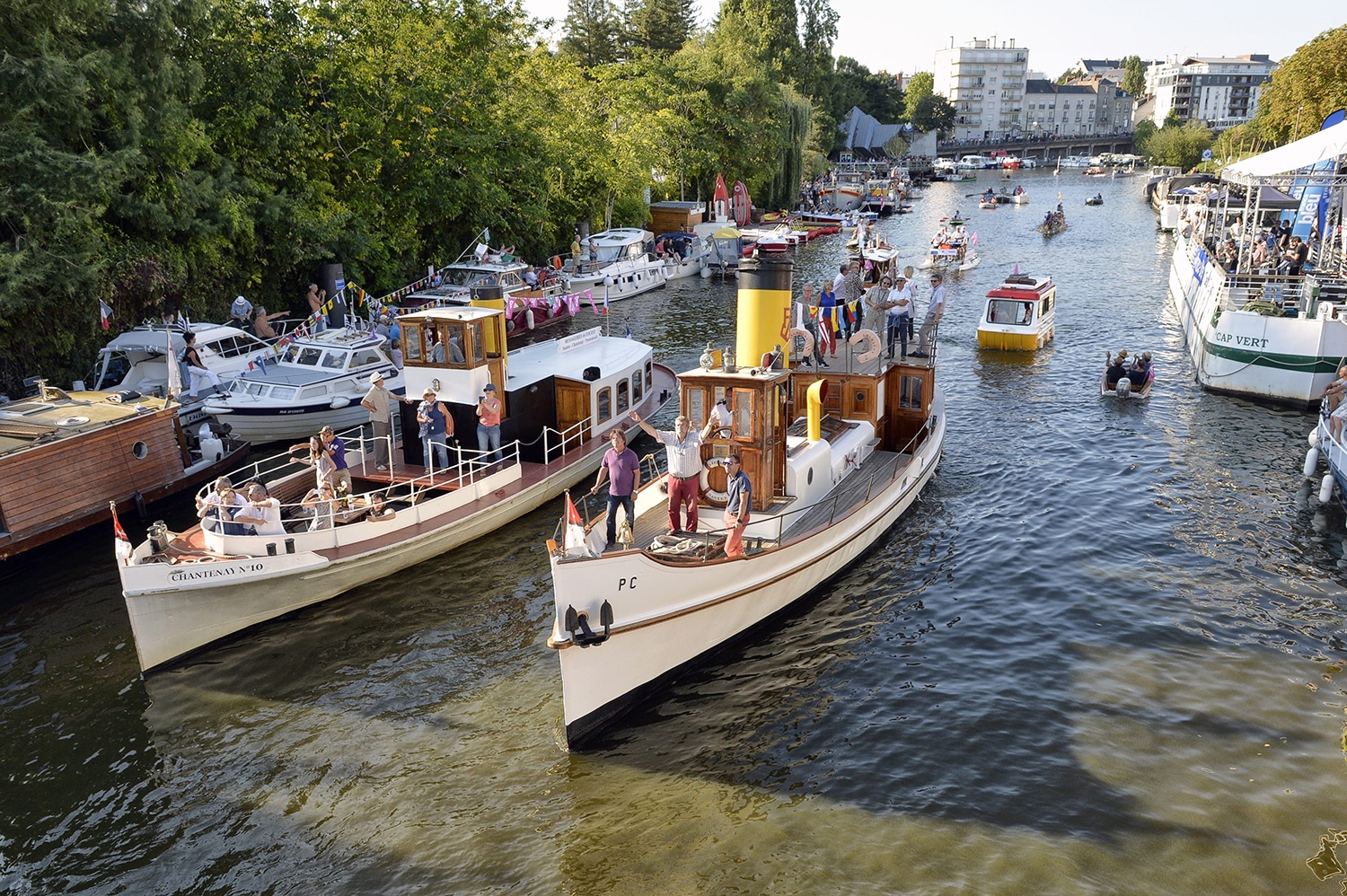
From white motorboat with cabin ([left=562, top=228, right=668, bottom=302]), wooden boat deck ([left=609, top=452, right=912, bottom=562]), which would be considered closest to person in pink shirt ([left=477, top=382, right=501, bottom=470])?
wooden boat deck ([left=609, top=452, right=912, bottom=562])

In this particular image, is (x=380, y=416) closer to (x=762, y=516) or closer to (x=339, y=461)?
(x=339, y=461)

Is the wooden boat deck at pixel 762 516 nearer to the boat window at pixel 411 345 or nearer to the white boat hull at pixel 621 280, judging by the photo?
the boat window at pixel 411 345

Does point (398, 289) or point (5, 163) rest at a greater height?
point (5, 163)

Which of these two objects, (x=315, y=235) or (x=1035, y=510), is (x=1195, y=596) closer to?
(x=1035, y=510)

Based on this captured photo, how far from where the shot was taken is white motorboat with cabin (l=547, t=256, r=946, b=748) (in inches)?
468

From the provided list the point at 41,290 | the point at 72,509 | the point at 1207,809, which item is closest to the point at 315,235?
the point at 41,290

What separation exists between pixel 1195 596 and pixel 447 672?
40.2ft

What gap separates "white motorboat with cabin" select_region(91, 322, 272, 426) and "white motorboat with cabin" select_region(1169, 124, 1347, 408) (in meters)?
27.5

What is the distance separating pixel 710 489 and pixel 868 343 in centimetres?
575

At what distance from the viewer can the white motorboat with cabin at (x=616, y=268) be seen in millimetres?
43219

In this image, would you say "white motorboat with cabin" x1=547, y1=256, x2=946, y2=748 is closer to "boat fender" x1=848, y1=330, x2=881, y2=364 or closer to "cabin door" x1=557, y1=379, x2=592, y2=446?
"boat fender" x1=848, y1=330, x2=881, y2=364

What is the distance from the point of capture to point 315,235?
3281cm

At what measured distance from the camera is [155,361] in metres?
25.0

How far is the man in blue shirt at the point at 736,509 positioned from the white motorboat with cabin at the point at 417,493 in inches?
237
